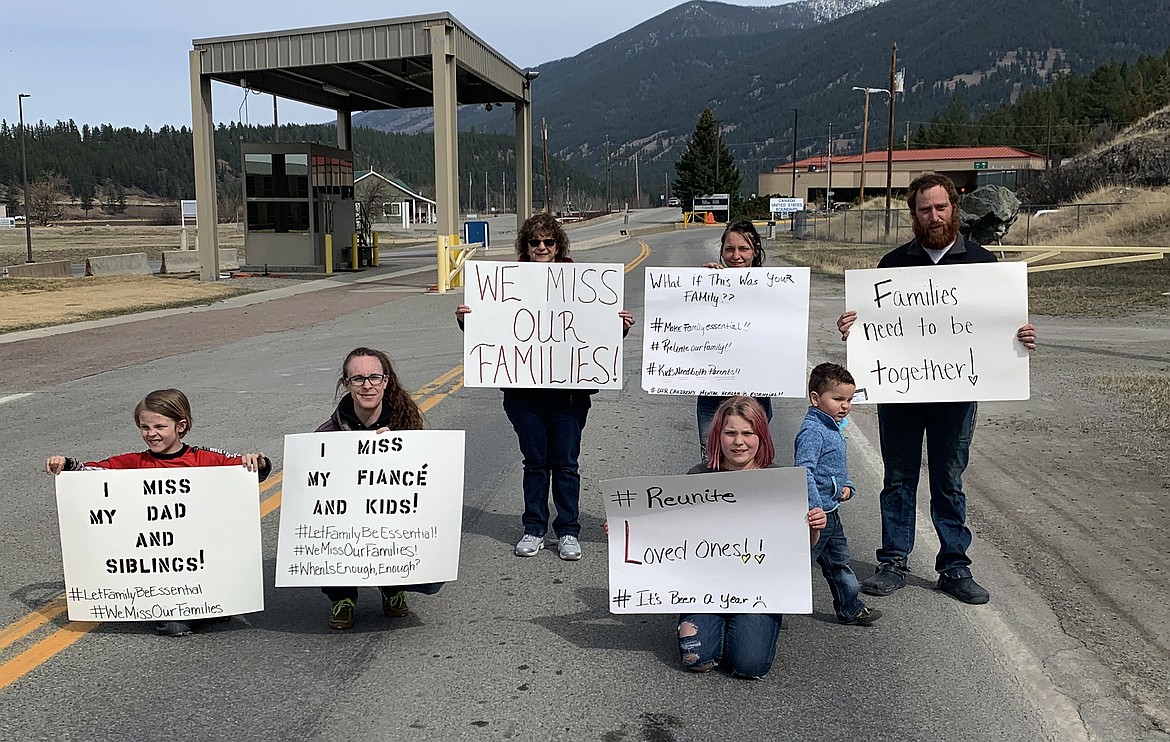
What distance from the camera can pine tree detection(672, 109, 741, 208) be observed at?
359ft

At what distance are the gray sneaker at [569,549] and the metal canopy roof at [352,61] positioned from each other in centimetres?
2396

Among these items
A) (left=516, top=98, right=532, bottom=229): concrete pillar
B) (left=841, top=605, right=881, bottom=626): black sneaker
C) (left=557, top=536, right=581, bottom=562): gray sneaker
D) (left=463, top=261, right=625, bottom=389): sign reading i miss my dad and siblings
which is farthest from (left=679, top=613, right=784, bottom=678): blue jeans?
(left=516, top=98, right=532, bottom=229): concrete pillar

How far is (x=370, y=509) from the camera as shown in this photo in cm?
464

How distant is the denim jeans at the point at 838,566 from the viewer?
4555 mm

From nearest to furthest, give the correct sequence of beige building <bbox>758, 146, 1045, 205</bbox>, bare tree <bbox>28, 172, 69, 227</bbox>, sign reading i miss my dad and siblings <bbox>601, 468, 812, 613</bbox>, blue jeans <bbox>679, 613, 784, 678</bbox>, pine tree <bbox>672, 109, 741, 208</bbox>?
blue jeans <bbox>679, 613, 784, 678</bbox> < sign reading i miss my dad and siblings <bbox>601, 468, 812, 613</bbox> < bare tree <bbox>28, 172, 69, 227</bbox> < beige building <bbox>758, 146, 1045, 205</bbox> < pine tree <bbox>672, 109, 741, 208</bbox>

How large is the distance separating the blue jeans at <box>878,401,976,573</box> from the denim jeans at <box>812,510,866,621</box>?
568 mm

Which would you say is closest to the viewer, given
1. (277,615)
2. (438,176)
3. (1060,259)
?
(277,615)

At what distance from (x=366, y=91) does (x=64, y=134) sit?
6328 inches

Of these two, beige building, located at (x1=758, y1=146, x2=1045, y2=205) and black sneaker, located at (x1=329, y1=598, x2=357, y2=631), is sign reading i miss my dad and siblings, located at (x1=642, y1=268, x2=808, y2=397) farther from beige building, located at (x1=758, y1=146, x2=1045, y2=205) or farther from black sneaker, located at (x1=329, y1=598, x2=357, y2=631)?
beige building, located at (x1=758, y1=146, x2=1045, y2=205)

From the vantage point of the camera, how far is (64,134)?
173250mm

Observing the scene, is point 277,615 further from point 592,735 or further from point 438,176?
point 438,176

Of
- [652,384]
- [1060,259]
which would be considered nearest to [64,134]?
[1060,259]

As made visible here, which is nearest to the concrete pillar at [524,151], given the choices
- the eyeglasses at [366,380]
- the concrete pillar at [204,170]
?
the concrete pillar at [204,170]

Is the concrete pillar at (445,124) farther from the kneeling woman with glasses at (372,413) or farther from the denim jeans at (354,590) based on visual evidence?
the denim jeans at (354,590)
